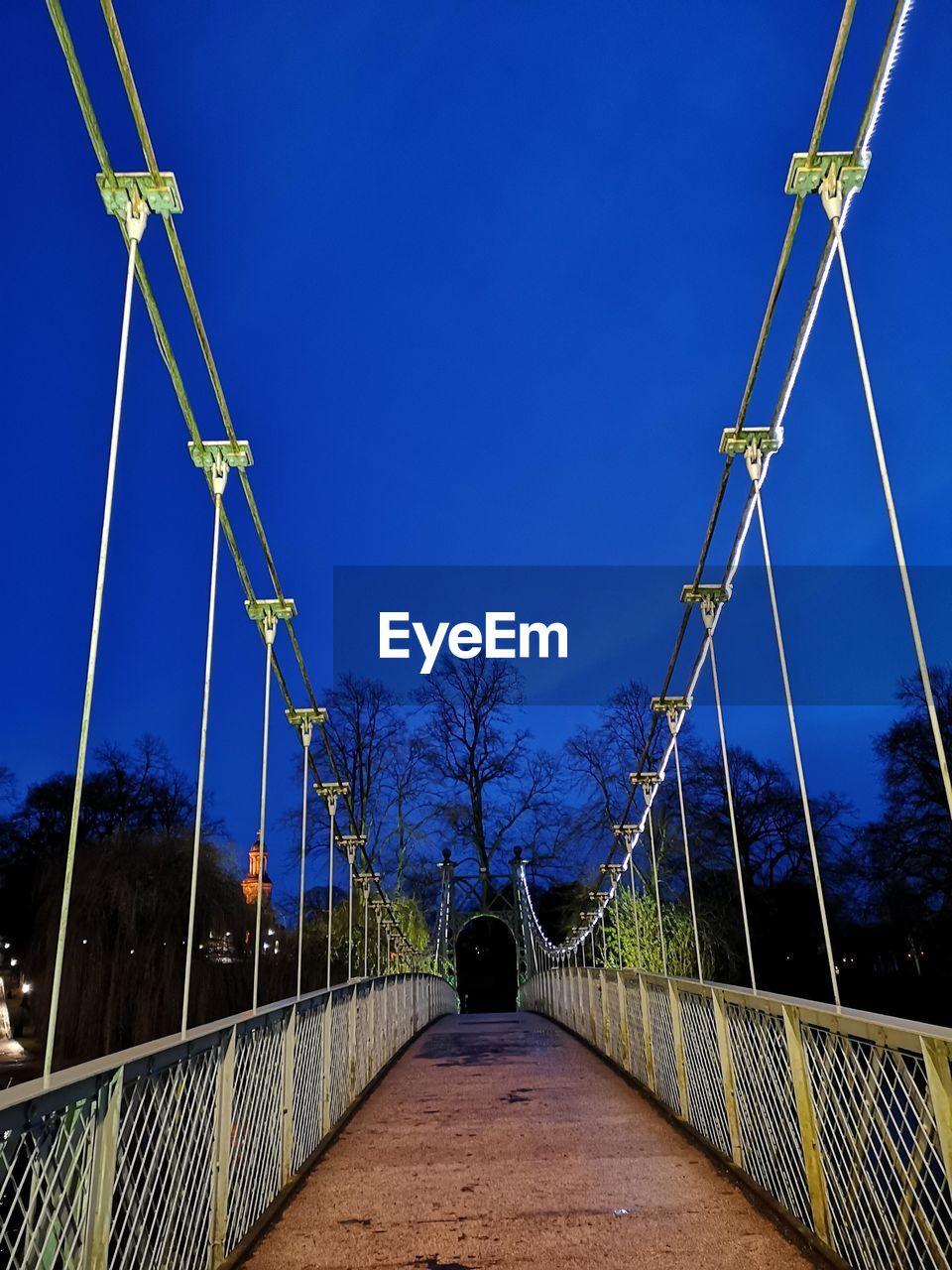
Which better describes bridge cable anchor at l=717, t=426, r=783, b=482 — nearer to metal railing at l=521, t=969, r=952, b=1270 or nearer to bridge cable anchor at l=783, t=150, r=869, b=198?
bridge cable anchor at l=783, t=150, r=869, b=198

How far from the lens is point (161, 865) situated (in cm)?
1580

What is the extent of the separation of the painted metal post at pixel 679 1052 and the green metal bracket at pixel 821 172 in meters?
4.39

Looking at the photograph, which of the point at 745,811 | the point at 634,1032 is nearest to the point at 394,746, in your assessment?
the point at 745,811

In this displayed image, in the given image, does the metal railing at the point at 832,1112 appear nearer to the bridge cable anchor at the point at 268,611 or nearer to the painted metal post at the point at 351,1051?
the painted metal post at the point at 351,1051

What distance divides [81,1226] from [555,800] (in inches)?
1034

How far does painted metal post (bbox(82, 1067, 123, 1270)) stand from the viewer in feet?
7.35

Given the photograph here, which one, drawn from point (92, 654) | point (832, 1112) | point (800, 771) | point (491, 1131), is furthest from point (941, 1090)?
point (491, 1131)

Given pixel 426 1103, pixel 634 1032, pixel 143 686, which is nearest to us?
pixel 426 1103

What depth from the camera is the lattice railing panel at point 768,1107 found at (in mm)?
3516

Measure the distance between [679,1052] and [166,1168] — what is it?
11.6 ft

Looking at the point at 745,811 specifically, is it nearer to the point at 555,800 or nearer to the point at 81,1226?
the point at 555,800

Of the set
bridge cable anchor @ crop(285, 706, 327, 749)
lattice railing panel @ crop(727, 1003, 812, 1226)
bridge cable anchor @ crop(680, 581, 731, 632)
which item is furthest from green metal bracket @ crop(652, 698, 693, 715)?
lattice railing panel @ crop(727, 1003, 812, 1226)

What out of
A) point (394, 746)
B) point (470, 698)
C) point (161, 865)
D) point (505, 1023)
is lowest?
point (505, 1023)

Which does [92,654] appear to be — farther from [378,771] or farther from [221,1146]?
[378,771]
